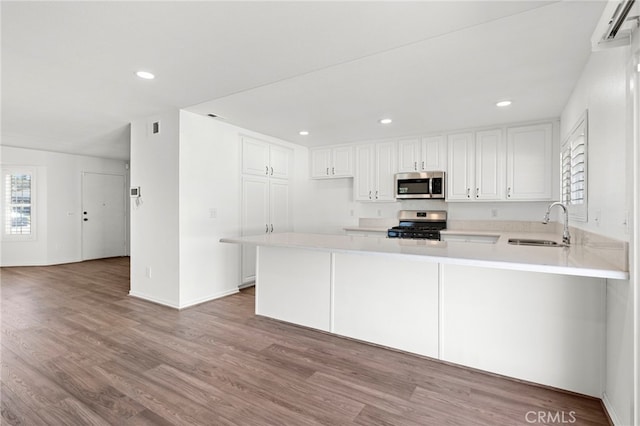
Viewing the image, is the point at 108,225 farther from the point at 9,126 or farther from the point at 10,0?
the point at 10,0

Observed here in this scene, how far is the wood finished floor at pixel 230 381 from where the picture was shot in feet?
5.94

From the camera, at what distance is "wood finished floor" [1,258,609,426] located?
5.94 feet

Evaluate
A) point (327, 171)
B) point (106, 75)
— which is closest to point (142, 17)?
point (106, 75)

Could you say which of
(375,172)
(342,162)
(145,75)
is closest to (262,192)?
(342,162)

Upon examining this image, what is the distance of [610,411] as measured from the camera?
1.79 metres

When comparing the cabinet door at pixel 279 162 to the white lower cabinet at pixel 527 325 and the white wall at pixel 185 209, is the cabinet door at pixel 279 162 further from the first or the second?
the white lower cabinet at pixel 527 325

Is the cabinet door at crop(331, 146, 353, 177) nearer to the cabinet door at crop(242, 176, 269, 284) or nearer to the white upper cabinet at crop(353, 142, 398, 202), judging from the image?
the white upper cabinet at crop(353, 142, 398, 202)

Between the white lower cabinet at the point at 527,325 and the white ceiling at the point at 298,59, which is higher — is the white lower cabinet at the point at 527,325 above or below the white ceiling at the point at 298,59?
below

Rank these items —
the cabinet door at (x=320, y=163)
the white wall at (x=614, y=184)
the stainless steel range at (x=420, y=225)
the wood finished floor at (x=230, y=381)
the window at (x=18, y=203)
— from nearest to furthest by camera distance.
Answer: the white wall at (x=614, y=184) → the wood finished floor at (x=230, y=381) → the stainless steel range at (x=420, y=225) → the cabinet door at (x=320, y=163) → the window at (x=18, y=203)

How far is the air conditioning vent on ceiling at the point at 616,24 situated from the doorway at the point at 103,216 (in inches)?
335

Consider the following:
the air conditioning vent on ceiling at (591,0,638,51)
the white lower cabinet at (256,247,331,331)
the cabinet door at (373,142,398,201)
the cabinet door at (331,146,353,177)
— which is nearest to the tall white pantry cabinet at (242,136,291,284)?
the cabinet door at (331,146,353,177)

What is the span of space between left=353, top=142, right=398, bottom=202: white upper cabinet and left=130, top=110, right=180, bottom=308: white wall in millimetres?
2826

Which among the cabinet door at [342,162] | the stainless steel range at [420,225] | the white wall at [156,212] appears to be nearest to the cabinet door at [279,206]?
the cabinet door at [342,162]

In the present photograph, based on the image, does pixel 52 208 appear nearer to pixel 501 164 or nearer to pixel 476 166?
pixel 476 166
